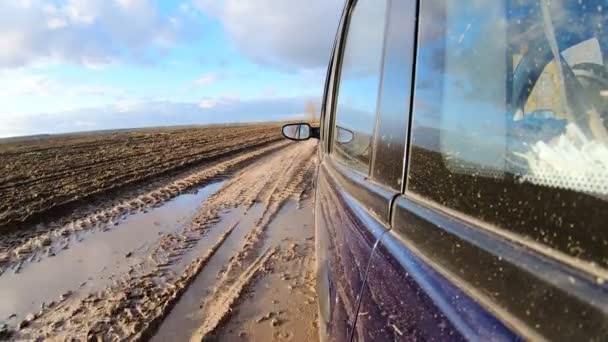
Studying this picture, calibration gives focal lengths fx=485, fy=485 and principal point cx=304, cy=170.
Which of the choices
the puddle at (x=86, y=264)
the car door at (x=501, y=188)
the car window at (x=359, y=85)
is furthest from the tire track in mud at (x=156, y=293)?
the car door at (x=501, y=188)

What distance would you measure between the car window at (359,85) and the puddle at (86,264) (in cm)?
282

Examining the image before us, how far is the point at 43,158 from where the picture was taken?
12734mm

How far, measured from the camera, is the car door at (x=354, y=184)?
1.34m

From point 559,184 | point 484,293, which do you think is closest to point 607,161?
point 559,184

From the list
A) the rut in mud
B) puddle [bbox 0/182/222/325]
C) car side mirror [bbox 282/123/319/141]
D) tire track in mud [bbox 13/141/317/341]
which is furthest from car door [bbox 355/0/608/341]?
the rut in mud

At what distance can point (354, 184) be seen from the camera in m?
1.73

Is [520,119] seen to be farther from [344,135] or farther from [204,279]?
[204,279]

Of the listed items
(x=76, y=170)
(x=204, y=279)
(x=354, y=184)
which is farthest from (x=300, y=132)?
(x=76, y=170)

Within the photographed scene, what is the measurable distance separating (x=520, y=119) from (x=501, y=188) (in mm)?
132

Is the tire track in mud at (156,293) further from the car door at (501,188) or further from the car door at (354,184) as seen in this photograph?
the car door at (501,188)

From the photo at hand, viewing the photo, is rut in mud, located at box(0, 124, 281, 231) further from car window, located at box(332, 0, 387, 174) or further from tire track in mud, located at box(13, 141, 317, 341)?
car window, located at box(332, 0, 387, 174)

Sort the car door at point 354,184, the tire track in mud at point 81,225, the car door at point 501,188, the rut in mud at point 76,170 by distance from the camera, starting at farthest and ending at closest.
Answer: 1. the rut in mud at point 76,170
2. the tire track in mud at point 81,225
3. the car door at point 354,184
4. the car door at point 501,188

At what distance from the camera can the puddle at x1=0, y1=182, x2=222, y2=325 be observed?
4.02 m

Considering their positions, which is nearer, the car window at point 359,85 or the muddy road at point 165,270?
the car window at point 359,85
